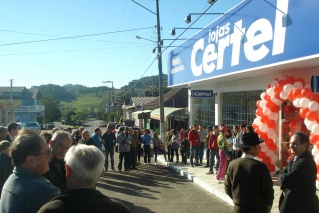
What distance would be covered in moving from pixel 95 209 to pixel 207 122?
17119 millimetres

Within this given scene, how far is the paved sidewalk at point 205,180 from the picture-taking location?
9213 millimetres

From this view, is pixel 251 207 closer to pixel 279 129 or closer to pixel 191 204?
pixel 191 204

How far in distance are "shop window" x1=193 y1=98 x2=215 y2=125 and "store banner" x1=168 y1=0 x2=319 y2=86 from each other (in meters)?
2.08

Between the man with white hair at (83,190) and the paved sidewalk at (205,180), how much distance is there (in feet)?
20.7

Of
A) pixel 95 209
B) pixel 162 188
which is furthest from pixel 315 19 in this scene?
pixel 95 209

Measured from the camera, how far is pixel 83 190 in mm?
2248

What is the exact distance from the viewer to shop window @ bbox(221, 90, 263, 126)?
44.7 ft

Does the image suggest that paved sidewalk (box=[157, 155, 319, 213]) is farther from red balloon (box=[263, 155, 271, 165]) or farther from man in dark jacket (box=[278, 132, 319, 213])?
man in dark jacket (box=[278, 132, 319, 213])

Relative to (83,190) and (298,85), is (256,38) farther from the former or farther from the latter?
(83,190)

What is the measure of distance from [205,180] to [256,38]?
4.67 meters

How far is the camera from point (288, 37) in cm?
896

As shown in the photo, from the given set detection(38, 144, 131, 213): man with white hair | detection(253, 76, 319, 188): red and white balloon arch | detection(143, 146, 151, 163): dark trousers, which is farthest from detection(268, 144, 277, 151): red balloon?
detection(38, 144, 131, 213): man with white hair

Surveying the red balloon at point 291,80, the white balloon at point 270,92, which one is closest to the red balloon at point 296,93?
the red balloon at point 291,80

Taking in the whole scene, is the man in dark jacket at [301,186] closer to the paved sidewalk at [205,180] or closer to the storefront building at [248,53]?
the paved sidewalk at [205,180]
